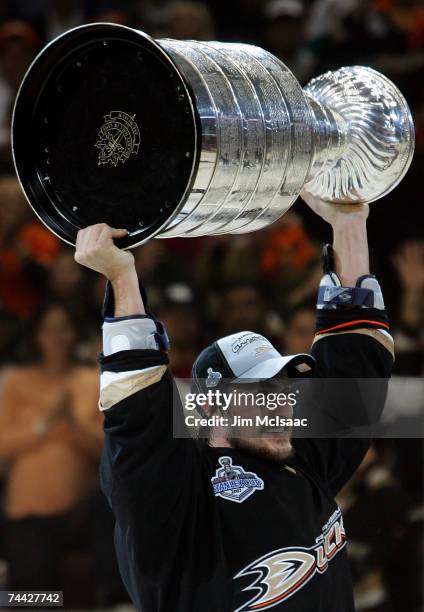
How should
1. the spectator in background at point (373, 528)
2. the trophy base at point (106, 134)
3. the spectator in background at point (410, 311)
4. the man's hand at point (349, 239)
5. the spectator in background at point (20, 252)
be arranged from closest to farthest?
the trophy base at point (106, 134) → the man's hand at point (349, 239) → the spectator in background at point (373, 528) → the spectator in background at point (410, 311) → the spectator in background at point (20, 252)

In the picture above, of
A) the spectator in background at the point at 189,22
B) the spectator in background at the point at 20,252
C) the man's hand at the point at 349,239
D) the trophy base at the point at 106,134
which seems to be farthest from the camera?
→ the spectator in background at the point at 189,22

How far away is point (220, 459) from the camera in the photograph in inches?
91.7

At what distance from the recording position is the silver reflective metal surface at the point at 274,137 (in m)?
2.01

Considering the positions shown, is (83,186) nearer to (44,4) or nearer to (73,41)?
(73,41)

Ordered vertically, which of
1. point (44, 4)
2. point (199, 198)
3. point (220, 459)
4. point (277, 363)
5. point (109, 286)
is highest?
point (44, 4)

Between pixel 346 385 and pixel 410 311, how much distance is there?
2.12 m

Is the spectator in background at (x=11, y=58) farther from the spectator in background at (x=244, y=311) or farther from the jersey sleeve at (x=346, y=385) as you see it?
the jersey sleeve at (x=346, y=385)

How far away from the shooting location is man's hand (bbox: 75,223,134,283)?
200cm

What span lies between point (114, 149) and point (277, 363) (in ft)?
2.13

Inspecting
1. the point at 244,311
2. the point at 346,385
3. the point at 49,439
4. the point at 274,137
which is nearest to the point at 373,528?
the point at 244,311

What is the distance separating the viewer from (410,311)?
15.0 ft

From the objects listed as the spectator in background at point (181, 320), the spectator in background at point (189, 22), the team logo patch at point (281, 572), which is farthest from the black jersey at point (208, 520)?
the spectator in background at point (189, 22)

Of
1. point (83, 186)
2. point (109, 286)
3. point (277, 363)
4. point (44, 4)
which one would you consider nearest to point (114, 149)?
point (83, 186)

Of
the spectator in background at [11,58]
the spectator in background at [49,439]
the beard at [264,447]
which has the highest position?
the spectator in background at [11,58]
